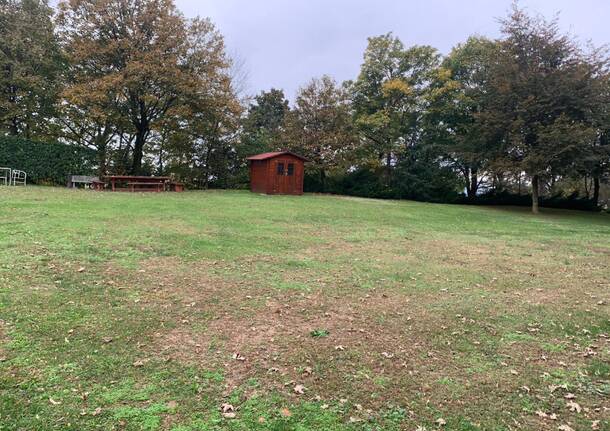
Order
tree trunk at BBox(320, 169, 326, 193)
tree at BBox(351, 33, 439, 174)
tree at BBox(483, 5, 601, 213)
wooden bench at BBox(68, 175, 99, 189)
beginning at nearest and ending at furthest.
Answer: tree at BBox(483, 5, 601, 213) < wooden bench at BBox(68, 175, 99, 189) < tree at BBox(351, 33, 439, 174) < tree trunk at BBox(320, 169, 326, 193)

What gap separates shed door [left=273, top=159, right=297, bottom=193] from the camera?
20.2 m

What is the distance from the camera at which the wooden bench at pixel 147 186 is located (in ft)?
61.0

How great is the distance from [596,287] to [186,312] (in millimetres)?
5901

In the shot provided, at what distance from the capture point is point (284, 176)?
20.5 m

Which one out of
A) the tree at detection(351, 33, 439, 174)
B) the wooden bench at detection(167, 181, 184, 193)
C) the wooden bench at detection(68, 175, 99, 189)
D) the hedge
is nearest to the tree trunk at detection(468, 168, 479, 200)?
the tree at detection(351, 33, 439, 174)

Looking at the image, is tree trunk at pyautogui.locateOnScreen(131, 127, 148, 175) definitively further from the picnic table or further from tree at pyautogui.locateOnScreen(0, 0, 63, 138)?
tree at pyautogui.locateOnScreen(0, 0, 63, 138)

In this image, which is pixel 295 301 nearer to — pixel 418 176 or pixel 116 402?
pixel 116 402

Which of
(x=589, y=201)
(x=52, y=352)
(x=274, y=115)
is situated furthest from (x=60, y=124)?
(x=589, y=201)

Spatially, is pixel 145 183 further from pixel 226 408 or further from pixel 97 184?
pixel 226 408

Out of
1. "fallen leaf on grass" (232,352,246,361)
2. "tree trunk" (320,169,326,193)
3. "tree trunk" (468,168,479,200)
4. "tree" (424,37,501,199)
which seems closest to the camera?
"fallen leaf on grass" (232,352,246,361)

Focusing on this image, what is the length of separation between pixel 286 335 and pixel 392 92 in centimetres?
2465

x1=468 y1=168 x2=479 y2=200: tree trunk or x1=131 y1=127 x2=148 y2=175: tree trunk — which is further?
x1=468 y1=168 x2=479 y2=200: tree trunk

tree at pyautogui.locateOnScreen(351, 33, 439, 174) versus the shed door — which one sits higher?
tree at pyautogui.locateOnScreen(351, 33, 439, 174)

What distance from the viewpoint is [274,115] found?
34344 mm
